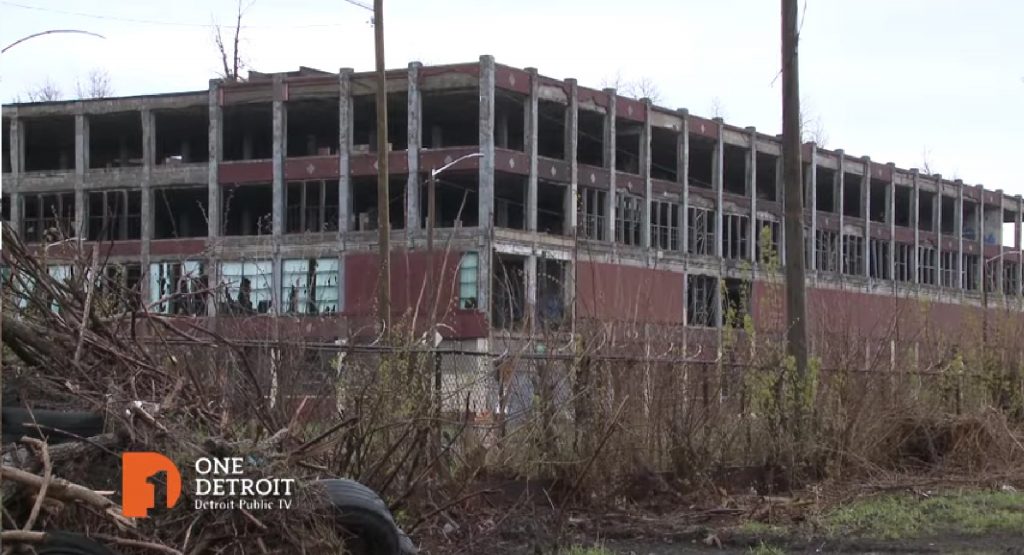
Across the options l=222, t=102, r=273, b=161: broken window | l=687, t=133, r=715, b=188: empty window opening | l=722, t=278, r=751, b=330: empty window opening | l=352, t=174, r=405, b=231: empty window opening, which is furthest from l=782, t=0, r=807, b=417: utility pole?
l=687, t=133, r=715, b=188: empty window opening

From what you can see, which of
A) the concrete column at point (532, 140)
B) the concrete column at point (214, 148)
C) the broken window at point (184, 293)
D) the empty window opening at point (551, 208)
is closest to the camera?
the broken window at point (184, 293)

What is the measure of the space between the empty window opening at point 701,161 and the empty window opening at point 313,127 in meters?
15.7

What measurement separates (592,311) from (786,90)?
482 centimetres

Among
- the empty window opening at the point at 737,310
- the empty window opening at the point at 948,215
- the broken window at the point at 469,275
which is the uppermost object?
the empty window opening at the point at 948,215

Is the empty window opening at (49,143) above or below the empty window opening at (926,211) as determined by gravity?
above

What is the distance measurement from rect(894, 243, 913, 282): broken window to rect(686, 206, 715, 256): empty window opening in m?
17.1

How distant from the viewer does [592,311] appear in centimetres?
1379

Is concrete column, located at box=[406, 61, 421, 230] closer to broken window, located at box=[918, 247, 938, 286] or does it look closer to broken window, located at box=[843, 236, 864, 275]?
broken window, located at box=[843, 236, 864, 275]

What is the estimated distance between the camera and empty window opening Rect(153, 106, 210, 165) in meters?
52.8

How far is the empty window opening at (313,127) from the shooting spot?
50.9 meters

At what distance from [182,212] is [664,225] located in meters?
24.1

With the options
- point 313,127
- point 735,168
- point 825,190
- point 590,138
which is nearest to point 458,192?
point 590,138

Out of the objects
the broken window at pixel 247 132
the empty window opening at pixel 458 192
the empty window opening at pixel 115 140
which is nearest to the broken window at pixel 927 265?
the empty window opening at pixel 458 192

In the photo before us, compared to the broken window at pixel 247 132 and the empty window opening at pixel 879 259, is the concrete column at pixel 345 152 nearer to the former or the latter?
the broken window at pixel 247 132
